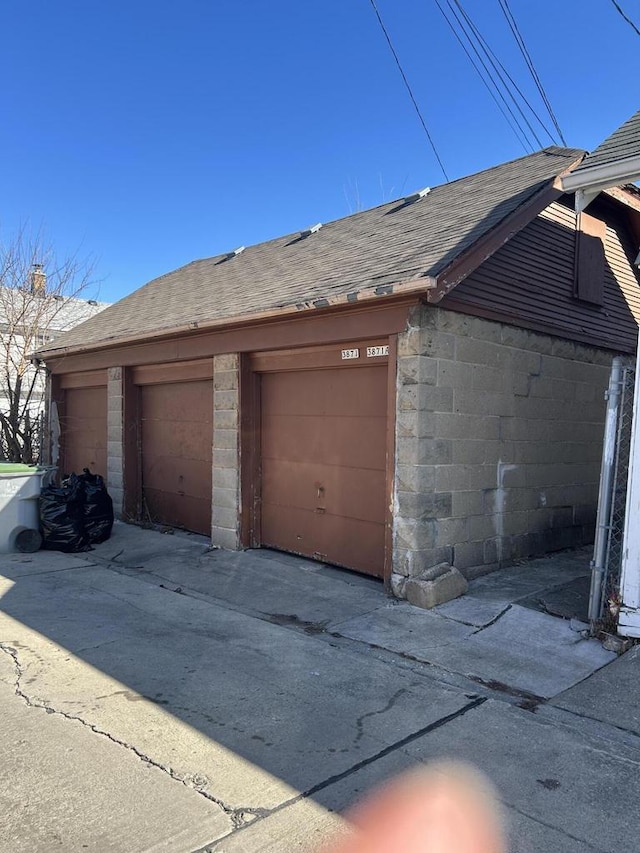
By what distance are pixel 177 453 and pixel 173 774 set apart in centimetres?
672

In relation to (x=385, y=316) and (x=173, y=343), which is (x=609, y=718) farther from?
(x=173, y=343)

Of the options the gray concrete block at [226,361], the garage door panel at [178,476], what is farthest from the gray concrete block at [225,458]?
the gray concrete block at [226,361]

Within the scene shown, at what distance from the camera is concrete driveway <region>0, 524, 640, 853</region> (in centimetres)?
279

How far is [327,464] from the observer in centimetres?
720

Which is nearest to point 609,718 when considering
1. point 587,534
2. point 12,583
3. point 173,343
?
point 587,534

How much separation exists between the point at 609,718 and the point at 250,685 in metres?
2.19

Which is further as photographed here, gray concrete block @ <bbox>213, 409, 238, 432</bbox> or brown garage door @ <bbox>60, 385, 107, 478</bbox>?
brown garage door @ <bbox>60, 385, 107, 478</bbox>

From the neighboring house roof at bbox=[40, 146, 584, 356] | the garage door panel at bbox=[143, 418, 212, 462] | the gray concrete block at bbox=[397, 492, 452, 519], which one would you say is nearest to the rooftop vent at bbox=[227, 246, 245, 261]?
the neighboring house roof at bbox=[40, 146, 584, 356]

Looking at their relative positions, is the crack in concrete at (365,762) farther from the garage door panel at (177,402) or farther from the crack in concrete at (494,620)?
the garage door panel at (177,402)

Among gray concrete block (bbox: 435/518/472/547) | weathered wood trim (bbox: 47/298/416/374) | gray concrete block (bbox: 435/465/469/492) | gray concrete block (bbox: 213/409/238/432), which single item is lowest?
gray concrete block (bbox: 435/518/472/547)

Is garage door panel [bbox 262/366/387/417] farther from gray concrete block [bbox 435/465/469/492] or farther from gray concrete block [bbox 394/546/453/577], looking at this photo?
gray concrete block [bbox 394/546/453/577]

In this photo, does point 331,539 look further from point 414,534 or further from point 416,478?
point 416,478

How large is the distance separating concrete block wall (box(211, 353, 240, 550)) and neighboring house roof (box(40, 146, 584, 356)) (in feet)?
2.22

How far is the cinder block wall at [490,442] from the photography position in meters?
6.01
